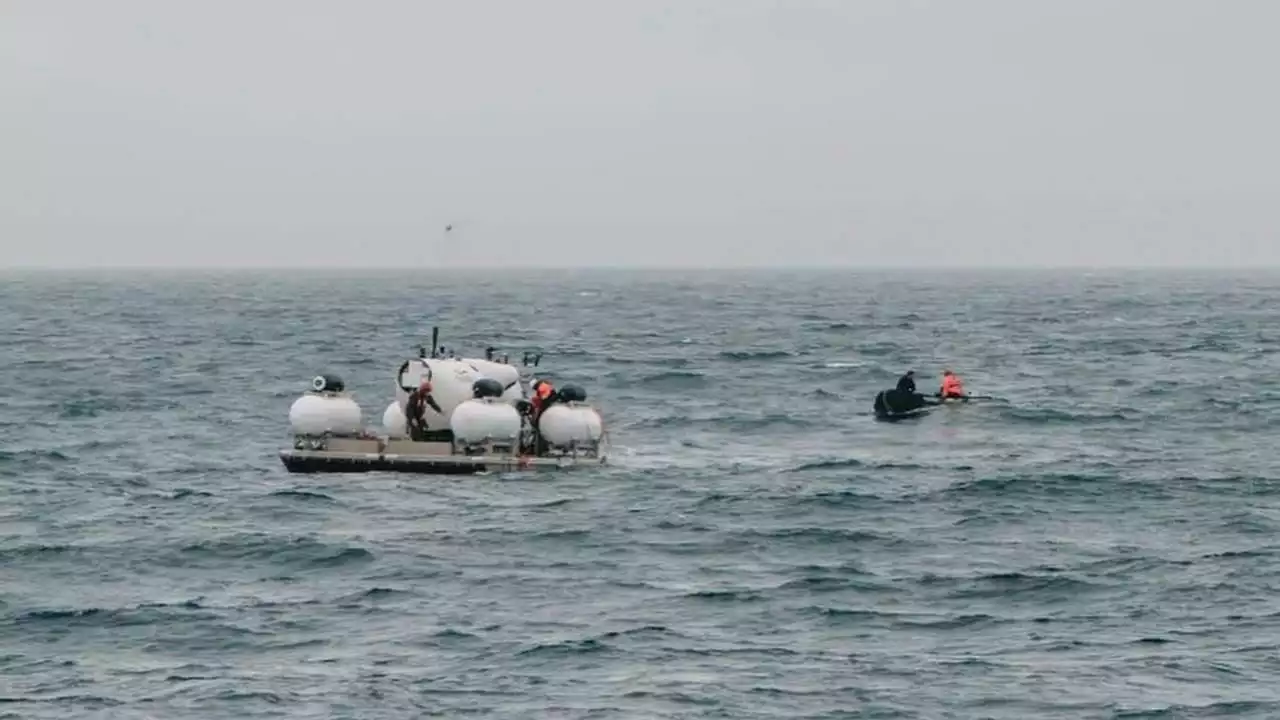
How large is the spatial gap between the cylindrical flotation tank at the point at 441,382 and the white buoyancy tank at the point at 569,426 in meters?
2.05

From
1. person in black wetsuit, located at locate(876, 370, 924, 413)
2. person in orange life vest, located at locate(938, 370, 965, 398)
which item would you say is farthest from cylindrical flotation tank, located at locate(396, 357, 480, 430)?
person in orange life vest, located at locate(938, 370, 965, 398)

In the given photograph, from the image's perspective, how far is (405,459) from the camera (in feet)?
160

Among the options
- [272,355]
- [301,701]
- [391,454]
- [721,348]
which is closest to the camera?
[301,701]

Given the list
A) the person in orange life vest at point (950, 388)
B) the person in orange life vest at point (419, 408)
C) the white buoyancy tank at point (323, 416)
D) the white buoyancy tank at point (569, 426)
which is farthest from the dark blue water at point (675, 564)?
the person in orange life vest at point (419, 408)

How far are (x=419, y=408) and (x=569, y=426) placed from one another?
3716 millimetres

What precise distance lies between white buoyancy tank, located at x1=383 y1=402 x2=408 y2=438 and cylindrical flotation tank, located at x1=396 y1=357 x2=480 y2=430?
178 mm

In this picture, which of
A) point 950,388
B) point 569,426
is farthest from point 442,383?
point 950,388

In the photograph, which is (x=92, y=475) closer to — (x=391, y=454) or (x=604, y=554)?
(x=391, y=454)

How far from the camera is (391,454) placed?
4912 centimetres

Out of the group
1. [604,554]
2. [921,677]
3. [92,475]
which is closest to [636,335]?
[92,475]

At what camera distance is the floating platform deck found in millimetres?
48562

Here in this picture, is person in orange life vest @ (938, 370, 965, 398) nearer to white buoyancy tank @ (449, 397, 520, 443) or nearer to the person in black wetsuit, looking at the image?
the person in black wetsuit

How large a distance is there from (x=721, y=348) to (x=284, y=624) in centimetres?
7754

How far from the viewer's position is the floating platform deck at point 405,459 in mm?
48562
